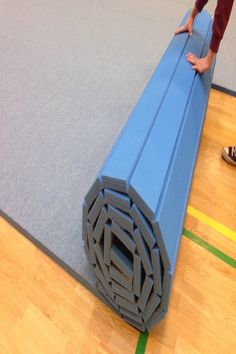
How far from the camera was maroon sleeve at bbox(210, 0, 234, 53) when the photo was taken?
108 centimetres

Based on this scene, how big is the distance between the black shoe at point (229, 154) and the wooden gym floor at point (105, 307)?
0.41m

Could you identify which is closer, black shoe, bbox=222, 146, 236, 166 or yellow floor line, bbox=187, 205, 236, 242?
yellow floor line, bbox=187, 205, 236, 242

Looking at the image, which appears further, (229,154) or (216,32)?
(229,154)

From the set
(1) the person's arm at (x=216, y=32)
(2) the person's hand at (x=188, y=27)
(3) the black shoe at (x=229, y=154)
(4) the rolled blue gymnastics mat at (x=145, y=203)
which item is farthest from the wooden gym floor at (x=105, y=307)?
(2) the person's hand at (x=188, y=27)

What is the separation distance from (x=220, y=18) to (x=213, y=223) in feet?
3.07

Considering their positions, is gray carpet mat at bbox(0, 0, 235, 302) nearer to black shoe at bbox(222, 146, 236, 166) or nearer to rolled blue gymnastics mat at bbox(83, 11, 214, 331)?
rolled blue gymnastics mat at bbox(83, 11, 214, 331)

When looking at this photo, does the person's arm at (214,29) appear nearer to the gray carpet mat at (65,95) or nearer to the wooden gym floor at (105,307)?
the gray carpet mat at (65,95)

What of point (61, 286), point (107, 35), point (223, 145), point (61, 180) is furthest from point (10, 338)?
point (107, 35)

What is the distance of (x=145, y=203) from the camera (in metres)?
0.74

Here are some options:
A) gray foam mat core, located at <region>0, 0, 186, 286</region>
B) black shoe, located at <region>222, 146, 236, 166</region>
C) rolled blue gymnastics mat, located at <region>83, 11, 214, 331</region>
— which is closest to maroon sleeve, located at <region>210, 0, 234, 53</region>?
rolled blue gymnastics mat, located at <region>83, 11, 214, 331</region>

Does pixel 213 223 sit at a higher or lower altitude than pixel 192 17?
lower

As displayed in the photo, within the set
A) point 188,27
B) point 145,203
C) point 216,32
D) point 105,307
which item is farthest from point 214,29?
point 105,307

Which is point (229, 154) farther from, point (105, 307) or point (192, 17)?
point (105, 307)

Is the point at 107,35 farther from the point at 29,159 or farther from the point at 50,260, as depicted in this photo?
the point at 50,260
